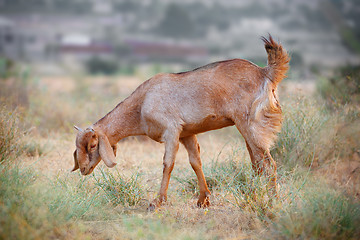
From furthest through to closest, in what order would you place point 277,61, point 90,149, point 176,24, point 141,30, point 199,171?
point 141,30 < point 176,24 < point 199,171 < point 90,149 < point 277,61

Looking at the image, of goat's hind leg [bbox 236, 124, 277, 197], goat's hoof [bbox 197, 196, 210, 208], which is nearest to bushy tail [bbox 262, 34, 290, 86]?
goat's hind leg [bbox 236, 124, 277, 197]

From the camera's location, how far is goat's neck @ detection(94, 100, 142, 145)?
20.5 ft

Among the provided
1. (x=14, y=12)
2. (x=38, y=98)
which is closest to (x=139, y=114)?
(x=38, y=98)

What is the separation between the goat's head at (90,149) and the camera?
237 inches

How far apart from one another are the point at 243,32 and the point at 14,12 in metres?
31.2

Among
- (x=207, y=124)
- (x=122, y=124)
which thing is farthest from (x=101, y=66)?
(x=207, y=124)

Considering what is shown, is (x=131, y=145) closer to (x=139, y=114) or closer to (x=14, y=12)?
(x=139, y=114)

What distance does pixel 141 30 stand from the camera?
A: 57688mm

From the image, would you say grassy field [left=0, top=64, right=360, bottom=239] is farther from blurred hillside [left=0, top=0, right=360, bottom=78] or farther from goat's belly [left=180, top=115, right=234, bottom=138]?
blurred hillside [left=0, top=0, right=360, bottom=78]

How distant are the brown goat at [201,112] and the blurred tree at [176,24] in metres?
49.7

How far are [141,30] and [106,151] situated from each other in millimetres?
53468

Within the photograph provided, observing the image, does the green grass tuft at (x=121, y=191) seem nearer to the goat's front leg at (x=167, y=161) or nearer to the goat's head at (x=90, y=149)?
the goat's head at (x=90, y=149)

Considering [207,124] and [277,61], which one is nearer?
[277,61]

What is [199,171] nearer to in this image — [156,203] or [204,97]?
[156,203]
